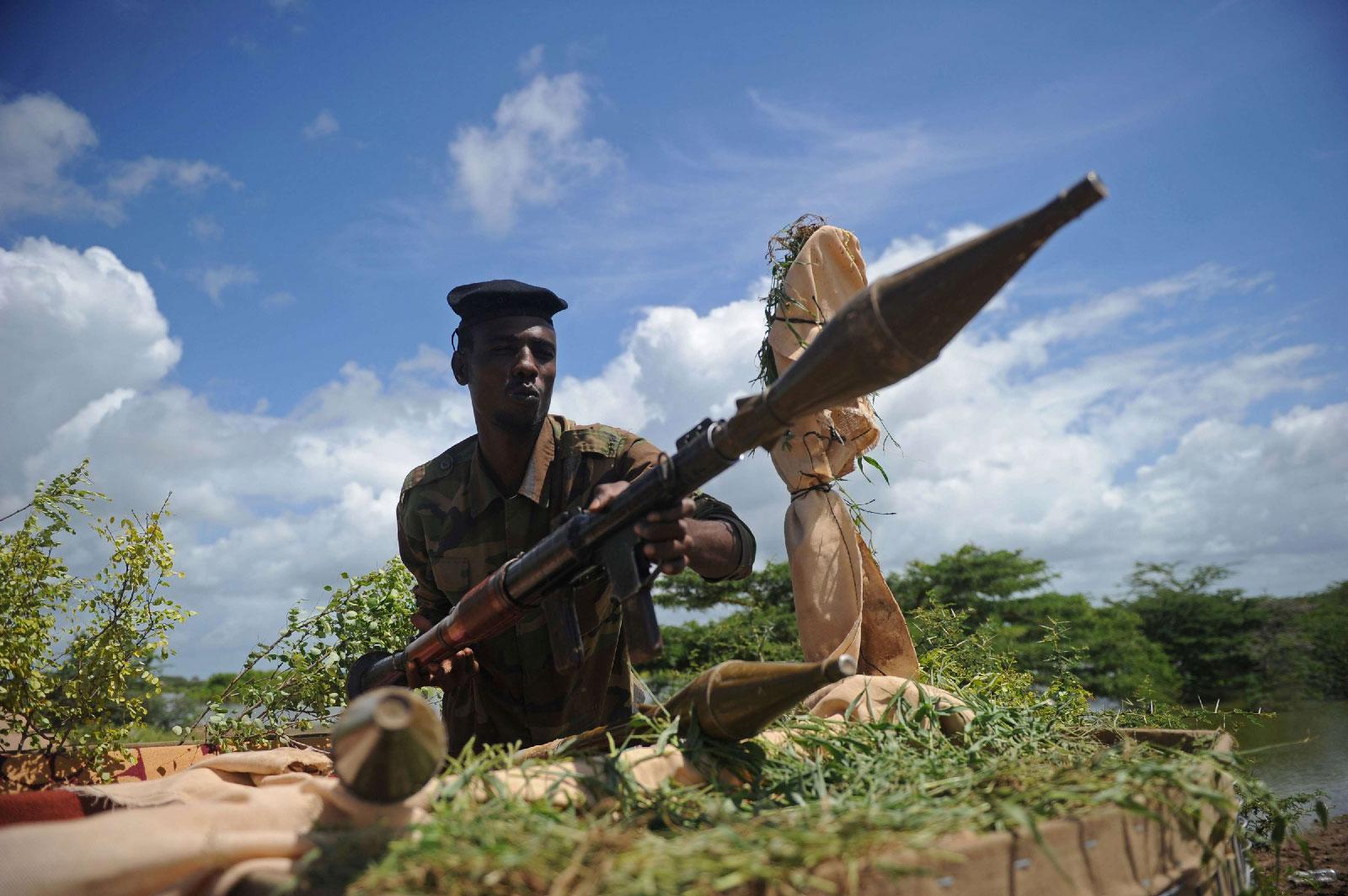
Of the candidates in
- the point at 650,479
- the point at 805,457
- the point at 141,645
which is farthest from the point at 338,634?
the point at 650,479

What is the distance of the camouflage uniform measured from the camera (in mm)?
3678

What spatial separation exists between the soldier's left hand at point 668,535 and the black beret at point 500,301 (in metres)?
1.62

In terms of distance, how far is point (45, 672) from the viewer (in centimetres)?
335

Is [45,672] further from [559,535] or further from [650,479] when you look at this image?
[650,479]

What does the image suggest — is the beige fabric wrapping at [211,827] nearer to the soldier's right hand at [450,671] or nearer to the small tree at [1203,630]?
the soldier's right hand at [450,671]

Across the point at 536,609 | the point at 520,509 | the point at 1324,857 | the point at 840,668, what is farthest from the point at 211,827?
the point at 1324,857

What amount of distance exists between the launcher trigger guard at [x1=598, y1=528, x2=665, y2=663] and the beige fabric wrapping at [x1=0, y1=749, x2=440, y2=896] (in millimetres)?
720

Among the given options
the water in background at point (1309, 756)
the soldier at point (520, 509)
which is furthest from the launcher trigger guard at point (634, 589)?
the water in background at point (1309, 756)

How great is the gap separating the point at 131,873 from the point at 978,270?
1863 millimetres

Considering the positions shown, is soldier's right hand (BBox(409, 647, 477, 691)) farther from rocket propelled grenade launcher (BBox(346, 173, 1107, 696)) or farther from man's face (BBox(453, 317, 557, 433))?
man's face (BBox(453, 317, 557, 433))

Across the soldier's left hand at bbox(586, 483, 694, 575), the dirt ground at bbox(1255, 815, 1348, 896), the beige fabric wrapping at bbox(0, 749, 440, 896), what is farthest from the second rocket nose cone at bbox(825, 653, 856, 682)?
the dirt ground at bbox(1255, 815, 1348, 896)

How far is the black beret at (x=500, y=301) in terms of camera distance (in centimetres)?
367

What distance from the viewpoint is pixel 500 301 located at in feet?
12.1

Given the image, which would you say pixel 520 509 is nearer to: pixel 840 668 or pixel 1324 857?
pixel 840 668
